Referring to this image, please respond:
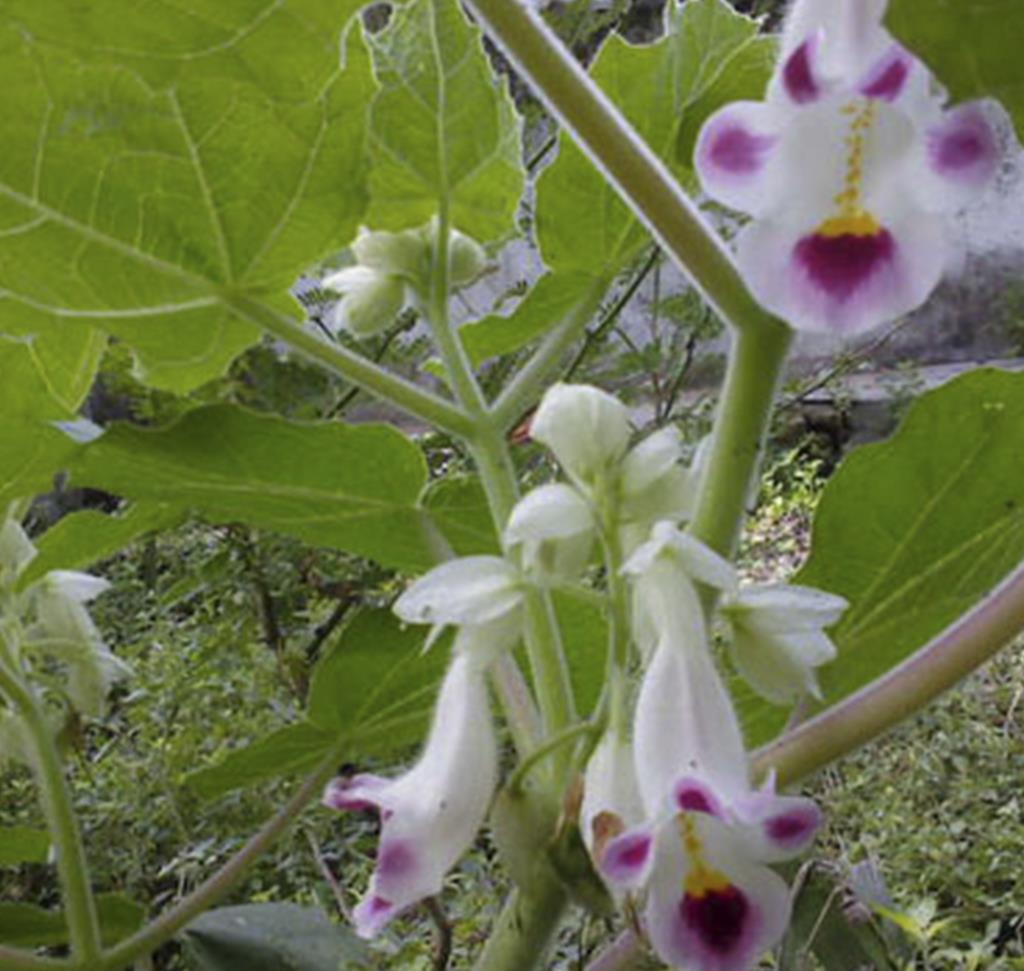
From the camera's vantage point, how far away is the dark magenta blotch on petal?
1.11ft

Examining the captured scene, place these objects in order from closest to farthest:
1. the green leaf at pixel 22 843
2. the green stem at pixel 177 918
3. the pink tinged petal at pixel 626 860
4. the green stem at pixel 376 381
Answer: the pink tinged petal at pixel 626 860 < the green stem at pixel 376 381 < the green stem at pixel 177 918 < the green leaf at pixel 22 843

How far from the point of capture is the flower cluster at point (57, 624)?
651 millimetres

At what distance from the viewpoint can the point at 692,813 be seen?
13.7 inches

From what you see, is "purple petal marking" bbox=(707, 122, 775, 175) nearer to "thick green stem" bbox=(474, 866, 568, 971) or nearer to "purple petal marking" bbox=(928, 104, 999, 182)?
"purple petal marking" bbox=(928, 104, 999, 182)

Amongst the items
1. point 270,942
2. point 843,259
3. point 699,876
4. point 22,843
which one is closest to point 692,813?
point 699,876

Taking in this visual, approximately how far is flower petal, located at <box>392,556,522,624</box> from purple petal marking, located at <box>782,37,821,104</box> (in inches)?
5.3

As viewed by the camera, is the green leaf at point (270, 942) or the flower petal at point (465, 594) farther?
the green leaf at point (270, 942)

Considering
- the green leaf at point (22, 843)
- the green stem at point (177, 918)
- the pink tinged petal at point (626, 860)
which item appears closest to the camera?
the pink tinged petal at point (626, 860)

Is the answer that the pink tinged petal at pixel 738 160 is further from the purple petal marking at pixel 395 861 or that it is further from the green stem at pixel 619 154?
the purple petal marking at pixel 395 861

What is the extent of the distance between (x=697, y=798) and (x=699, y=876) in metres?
0.02

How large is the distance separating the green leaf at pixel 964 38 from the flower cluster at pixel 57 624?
0.45m

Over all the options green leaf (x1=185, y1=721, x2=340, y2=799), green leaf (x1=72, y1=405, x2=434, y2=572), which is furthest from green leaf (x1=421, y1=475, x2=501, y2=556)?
green leaf (x1=185, y1=721, x2=340, y2=799)

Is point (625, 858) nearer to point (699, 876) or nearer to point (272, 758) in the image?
point (699, 876)

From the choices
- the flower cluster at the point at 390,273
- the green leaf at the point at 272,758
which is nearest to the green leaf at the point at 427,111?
the flower cluster at the point at 390,273
